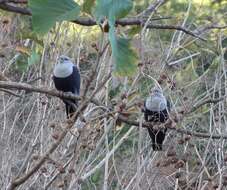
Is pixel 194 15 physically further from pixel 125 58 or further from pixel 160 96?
pixel 125 58

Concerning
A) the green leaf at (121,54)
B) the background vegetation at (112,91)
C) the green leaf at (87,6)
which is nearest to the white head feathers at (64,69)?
the background vegetation at (112,91)

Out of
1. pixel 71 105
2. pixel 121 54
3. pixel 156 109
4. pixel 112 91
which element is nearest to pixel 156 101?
Result: pixel 156 109

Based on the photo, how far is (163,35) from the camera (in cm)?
449

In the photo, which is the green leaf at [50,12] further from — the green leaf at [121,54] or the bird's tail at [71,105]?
the bird's tail at [71,105]

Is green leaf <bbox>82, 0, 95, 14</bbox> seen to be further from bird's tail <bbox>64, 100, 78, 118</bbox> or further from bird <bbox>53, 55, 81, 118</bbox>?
bird <bbox>53, 55, 81, 118</bbox>

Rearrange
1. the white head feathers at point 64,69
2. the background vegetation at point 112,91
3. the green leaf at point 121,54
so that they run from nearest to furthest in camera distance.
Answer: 1. the green leaf at point 121,54
2. the background vegetation at point 112,91
3. the white head feathers at point 64,69

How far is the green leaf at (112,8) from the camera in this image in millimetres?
553

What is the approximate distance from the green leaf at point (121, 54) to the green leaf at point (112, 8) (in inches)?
0.7

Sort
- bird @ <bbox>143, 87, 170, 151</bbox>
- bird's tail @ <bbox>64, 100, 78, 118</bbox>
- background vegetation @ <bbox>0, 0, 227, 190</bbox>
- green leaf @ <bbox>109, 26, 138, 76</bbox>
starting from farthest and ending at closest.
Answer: bird @ <bbox>143, 87, 170, 151</bbox> < bird's tail @ <bbox>64, 100, 78, 118</bbox> < background vegetation @ <bbox>0, 0, 227, 190</bbox> < green leaf @ <bbox>109, 26, 138, 76</bbox>

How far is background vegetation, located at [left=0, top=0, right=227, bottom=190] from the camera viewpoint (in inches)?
29.4

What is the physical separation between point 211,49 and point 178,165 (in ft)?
3.55

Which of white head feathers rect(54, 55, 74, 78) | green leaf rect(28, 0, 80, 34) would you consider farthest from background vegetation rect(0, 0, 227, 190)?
white head feathers rect(54, 55, 74, 78)

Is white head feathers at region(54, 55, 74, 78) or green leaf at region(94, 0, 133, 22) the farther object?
white head feathers at region(54, 55, 74, 78)

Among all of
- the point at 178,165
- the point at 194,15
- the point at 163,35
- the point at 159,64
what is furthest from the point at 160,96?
the point at 163,35
